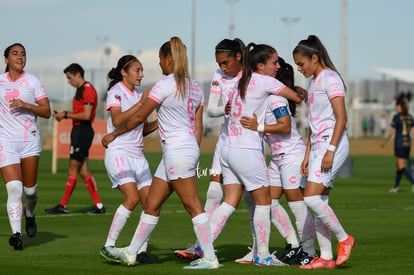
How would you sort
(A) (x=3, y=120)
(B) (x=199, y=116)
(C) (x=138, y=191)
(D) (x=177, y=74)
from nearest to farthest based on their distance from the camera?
1. (D) (x=177, y=74)
2. (B) (x=199, y=116)
3. (C) (x=138, y=191)
4. (A) (x=3, y=120)

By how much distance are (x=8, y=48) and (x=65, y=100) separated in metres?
40.0

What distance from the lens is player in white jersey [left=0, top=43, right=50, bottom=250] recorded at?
429 inches

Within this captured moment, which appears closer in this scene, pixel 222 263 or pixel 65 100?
pixel 222 263

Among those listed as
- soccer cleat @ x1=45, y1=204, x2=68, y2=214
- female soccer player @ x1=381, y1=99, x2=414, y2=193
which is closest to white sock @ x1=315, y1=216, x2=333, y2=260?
soccer cleat @ x1=45, y1=204, x2=68, y2=214

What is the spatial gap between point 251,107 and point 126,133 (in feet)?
5.03

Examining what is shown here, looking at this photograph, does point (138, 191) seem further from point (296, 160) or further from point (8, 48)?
point (8, 48)

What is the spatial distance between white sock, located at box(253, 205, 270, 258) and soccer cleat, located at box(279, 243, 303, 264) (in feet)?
1.89

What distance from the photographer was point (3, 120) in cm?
1105

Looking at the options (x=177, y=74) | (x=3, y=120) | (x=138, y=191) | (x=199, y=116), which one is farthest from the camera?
(x=3, y=120)

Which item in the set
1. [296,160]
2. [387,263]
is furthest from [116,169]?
[387,263]

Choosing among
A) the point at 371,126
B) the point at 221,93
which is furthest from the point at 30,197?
the point at 371,126

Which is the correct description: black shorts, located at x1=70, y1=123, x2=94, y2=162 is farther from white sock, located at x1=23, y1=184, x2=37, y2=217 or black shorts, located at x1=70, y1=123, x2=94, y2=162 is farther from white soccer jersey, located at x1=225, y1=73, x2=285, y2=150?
white soccer jersey, located at x1=225, y1=73, x2=285, y2=150

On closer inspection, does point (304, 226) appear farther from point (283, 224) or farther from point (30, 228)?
point (30, 228)

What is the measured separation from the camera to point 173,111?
8.82 m
